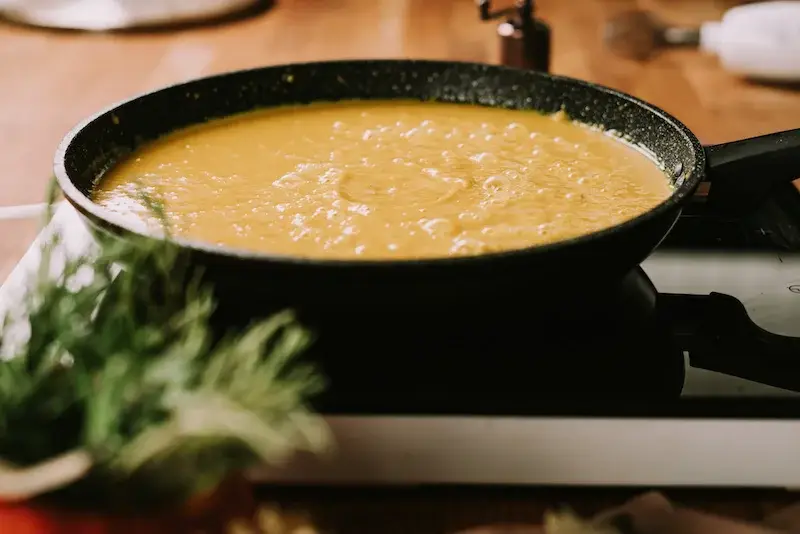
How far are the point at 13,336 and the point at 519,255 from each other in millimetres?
355

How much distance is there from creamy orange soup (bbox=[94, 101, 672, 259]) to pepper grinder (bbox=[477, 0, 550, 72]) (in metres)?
0.48

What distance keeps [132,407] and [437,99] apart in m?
0.84

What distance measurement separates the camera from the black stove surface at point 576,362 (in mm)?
675

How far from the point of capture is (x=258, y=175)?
3.38 feet

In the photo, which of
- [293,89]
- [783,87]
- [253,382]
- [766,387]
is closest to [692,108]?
[783,87]

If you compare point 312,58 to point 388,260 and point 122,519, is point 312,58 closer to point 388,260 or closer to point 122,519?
point 388,260

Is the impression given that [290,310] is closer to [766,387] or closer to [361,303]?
[361,303]

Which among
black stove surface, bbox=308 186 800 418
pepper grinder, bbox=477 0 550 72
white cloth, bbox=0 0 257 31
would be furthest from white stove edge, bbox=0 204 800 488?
white cloth, bbox=0 0 257 31

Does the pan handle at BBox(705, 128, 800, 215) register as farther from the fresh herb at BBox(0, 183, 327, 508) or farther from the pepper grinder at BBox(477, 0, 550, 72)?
the pepper grinder at BBox(477, 0, 550, 72)

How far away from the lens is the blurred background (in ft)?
5.47

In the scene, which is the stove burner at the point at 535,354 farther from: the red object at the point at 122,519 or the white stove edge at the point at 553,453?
the red object at the point at 122,519

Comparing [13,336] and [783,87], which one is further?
[783,87]

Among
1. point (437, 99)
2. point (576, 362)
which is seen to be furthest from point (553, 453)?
point (437, 99)

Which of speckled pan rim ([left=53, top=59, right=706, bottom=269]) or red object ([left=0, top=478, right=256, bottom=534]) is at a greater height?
speckled pan rim ([left=53, top=59, right=706, bottom=269])
